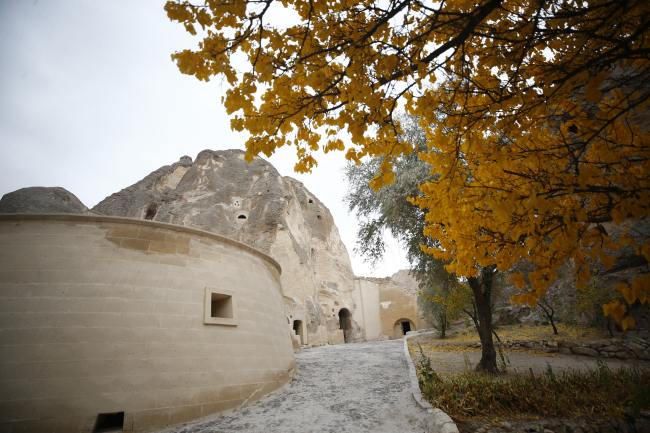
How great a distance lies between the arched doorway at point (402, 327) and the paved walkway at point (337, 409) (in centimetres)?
2664

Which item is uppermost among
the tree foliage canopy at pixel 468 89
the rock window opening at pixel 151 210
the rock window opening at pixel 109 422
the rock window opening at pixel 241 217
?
the rock window opening at pixel 151 210

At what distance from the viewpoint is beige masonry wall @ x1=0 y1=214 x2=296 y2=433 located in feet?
15.4

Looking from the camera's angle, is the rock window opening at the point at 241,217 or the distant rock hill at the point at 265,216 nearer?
the distant rock hill at the point at 265,216

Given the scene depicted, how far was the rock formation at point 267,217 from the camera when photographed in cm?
2445

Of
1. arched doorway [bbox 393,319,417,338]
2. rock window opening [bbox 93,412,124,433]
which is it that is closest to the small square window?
rock window opening [bbox 93,412,124,433]

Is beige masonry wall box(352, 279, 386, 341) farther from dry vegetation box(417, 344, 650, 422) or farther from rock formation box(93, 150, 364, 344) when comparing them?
dry vegetation box(417, 344, 650, 422)

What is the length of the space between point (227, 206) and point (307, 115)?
25524 millimetres

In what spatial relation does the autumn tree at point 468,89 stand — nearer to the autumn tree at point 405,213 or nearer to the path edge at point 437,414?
the path edge at point 437,414

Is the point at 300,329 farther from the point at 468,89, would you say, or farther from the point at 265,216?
the point at 468,89

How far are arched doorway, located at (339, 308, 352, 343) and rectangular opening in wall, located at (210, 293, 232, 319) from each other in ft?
79.0

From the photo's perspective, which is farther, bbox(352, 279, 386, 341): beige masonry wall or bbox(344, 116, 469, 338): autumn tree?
bbox(352, 279, 386, 341): beige masonry wall

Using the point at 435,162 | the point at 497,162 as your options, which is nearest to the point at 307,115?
the point at 435,162

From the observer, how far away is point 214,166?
29891 mm

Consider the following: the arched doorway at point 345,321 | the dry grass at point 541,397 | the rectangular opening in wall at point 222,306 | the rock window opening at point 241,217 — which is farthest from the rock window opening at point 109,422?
the arched doorway at point 345,321
